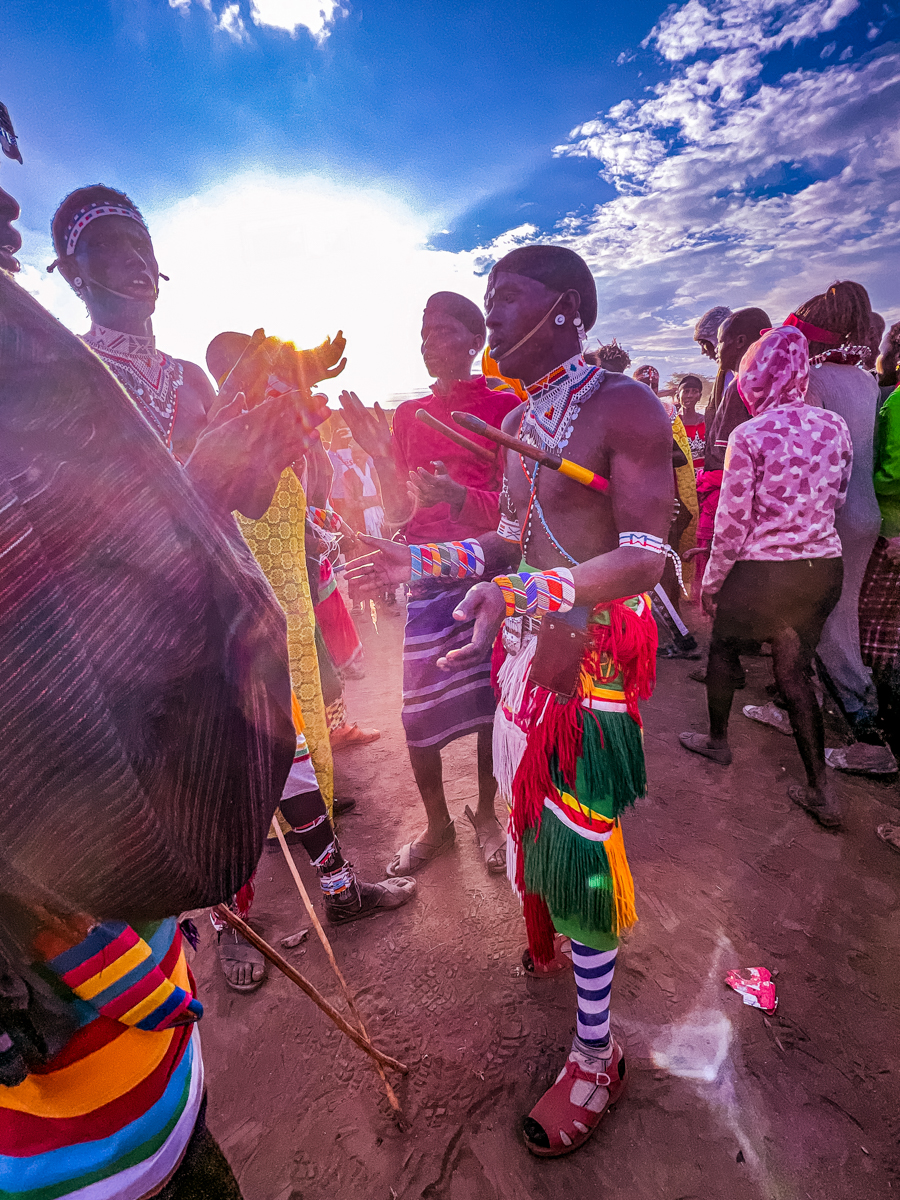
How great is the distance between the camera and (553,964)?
2191 mm

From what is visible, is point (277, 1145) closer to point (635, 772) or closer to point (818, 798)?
point (635, 772)

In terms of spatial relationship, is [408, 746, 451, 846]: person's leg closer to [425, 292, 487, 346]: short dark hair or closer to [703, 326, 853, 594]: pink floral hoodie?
[703, 326, 853, 594]: pink floral hoodie

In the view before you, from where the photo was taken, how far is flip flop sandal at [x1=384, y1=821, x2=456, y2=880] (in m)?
2.85

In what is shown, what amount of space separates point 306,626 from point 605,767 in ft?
5.09

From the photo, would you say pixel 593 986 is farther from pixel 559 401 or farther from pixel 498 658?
pixel 559 401

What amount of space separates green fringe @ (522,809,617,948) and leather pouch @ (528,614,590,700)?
0.43m

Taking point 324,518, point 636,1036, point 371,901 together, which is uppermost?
point 324,518

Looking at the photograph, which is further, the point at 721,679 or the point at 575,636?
the point at 721,679

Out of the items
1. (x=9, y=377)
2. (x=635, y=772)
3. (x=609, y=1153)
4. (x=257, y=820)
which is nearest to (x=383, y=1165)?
(x=609, y=1153)

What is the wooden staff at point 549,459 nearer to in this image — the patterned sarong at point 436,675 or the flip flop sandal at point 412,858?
the patterned sarong at point 436,675

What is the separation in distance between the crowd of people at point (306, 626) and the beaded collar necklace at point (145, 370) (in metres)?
0.02

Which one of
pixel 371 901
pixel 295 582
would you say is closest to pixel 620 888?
pixel 371 901

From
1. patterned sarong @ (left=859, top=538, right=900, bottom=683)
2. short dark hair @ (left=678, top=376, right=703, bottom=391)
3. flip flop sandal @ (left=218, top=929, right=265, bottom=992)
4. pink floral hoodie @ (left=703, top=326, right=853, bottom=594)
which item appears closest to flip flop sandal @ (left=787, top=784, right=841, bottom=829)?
patterned sarong @ (left=859, top=538, right=900, bottom=683)

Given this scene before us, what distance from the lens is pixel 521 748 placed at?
1667 millimetres
